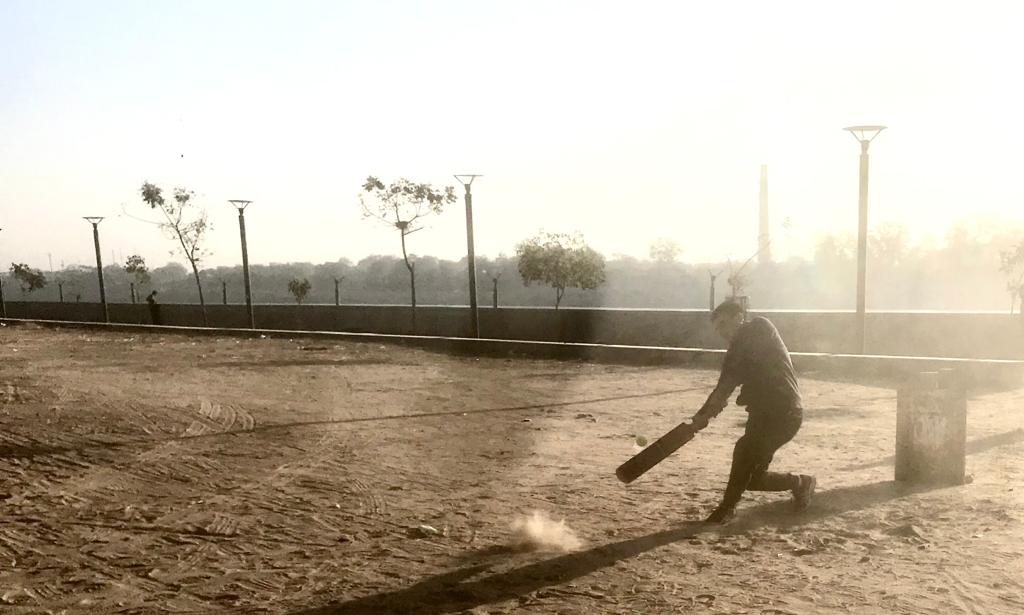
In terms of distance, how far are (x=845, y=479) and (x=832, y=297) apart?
44870 mm

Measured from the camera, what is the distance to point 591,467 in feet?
23.8

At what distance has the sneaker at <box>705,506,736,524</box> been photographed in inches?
213

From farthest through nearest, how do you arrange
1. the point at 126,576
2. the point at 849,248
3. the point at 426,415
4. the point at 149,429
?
the point at 849,248 < the point at 426,415 < the point at 149,429 < the point at 126,576

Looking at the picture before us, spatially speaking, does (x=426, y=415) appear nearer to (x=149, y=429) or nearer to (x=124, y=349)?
(x=149, y=429)

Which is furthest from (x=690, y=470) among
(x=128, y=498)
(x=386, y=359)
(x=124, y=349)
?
(x=124, y=349)

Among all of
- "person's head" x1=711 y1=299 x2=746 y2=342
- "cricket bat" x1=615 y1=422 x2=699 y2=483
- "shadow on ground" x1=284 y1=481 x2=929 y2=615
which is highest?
"person's head" x1=711 y1=299 x2=746 y2=342

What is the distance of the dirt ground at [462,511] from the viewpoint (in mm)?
4316

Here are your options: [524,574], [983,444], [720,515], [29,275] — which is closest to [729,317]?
[720,515]

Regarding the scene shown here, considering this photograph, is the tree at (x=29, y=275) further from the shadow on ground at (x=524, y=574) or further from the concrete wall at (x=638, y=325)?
the shadow on ground at (x=524, y=574)

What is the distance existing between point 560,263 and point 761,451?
2668 centimetres

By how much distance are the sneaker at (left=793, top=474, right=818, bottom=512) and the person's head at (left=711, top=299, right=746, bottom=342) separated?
1.16 metres

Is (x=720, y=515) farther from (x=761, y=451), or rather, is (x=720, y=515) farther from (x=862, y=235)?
(x=862, y=235)

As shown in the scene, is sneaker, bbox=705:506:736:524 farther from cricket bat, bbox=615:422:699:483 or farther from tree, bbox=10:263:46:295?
tree, bbox=10:263:46:295

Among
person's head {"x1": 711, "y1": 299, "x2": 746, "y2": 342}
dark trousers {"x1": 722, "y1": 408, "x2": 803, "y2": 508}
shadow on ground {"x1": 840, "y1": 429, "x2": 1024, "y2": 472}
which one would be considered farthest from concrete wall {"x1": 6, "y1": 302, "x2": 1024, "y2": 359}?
person's head {"x1": 711, "y1": 299, "x2": 746, "y2": 342}
